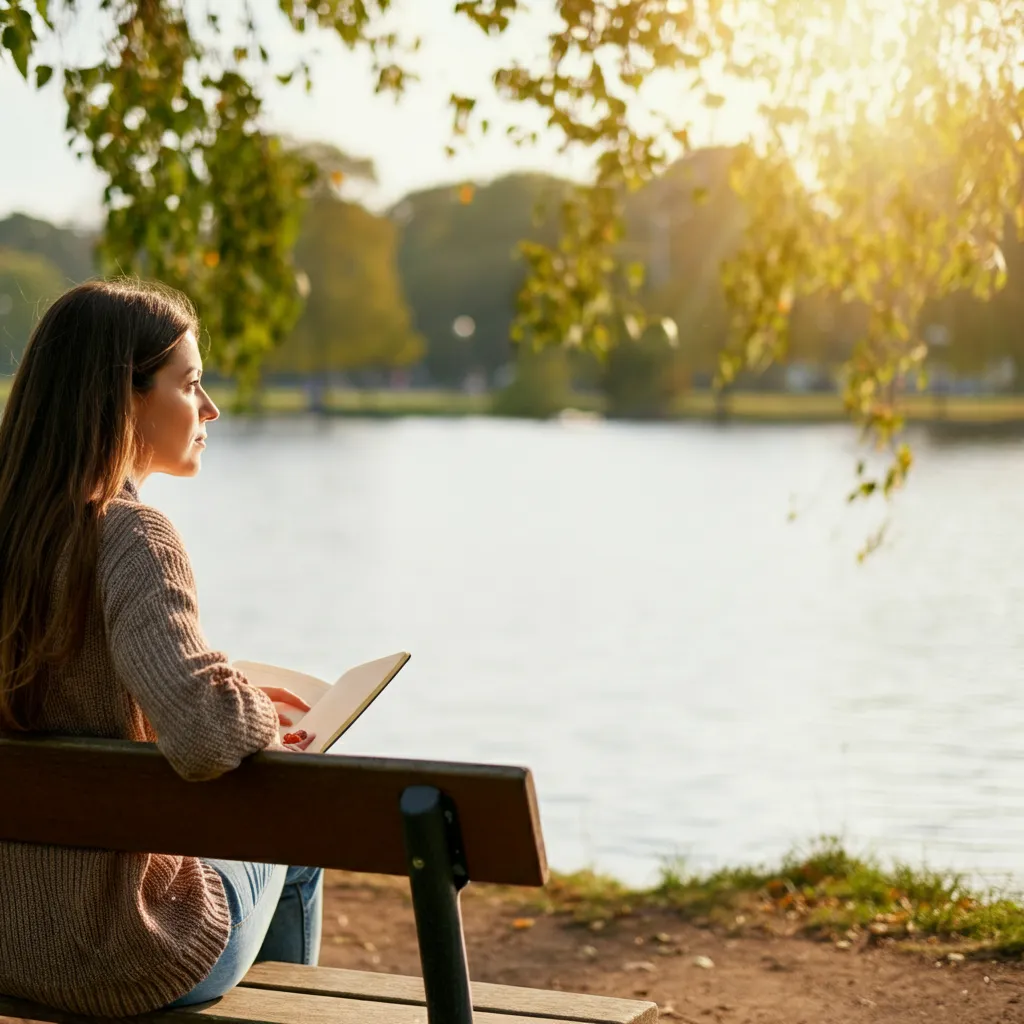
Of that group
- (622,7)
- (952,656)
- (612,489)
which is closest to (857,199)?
(622,7)

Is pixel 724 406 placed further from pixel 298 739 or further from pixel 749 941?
pixel 298 739

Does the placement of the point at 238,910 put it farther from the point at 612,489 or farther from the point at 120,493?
the point at 612,489

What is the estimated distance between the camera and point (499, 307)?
352 feet

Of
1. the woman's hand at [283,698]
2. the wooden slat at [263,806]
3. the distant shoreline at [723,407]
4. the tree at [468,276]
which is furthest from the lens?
the tree at [468,276]

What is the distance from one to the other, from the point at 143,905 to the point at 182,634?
1.80 ft

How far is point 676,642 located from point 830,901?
855 centimetres

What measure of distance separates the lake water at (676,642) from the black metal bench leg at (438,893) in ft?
12.0

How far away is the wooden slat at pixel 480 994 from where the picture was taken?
2805 millimetres

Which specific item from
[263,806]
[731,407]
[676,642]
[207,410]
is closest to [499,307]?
[731,407]

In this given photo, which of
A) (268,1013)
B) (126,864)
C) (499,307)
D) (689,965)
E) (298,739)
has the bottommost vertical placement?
(499,307)

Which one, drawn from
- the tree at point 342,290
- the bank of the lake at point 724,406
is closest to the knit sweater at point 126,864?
the bank of the lake at point 724,406

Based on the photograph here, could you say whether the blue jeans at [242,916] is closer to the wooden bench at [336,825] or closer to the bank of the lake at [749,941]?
the wooden bench at [336,825]

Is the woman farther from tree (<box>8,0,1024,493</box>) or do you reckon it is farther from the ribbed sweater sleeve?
tree (<box>8,0,1024,493</box>)

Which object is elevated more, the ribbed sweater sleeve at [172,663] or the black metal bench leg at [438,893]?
the ribbed sweater sleeve at [172,663]
